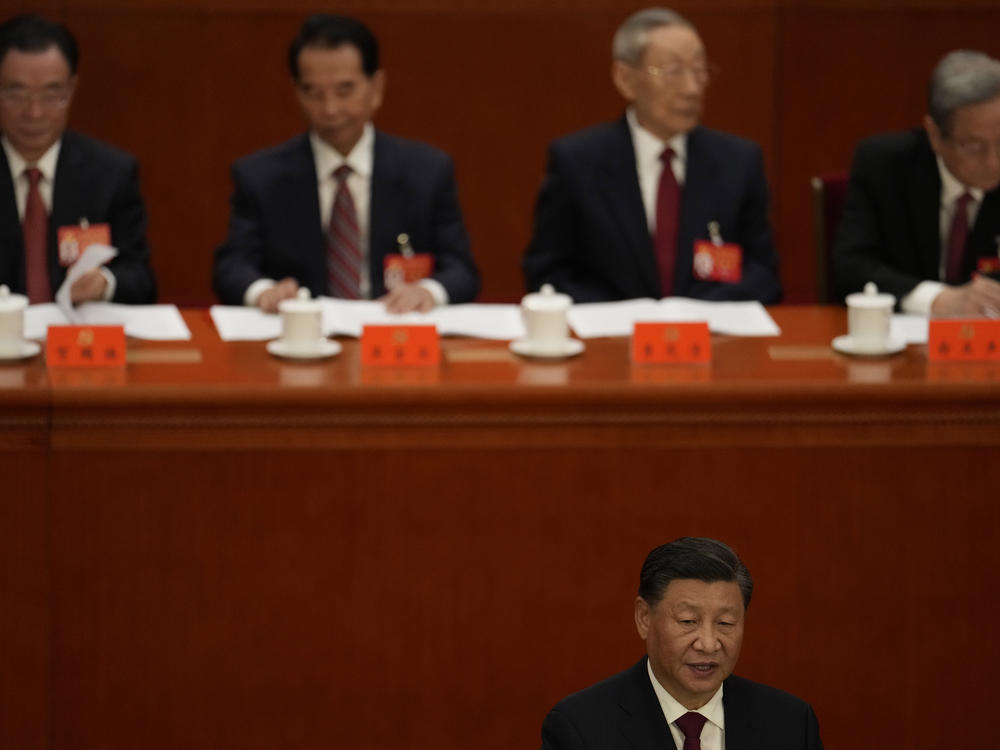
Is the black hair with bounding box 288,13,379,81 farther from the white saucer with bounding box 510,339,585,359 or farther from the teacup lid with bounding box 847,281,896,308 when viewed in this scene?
the teacup lid with bounding box 847,281,896,308

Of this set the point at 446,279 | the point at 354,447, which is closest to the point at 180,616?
the point at 354,447

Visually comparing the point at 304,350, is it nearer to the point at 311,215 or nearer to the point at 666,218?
the point at 311,215

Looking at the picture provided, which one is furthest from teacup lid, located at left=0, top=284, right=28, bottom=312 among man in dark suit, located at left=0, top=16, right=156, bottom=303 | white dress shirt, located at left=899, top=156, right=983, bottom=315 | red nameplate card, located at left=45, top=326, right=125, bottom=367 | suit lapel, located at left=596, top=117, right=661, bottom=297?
white dress shirt, located at left=899, top=156, right=983, bottom=315

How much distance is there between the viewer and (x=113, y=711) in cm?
266

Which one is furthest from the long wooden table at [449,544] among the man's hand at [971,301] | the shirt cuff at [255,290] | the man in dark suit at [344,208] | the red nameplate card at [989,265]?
the man in dark suit at [344,208]

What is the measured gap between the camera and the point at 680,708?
6.20 feet

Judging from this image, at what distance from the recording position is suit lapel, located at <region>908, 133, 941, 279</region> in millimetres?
3568

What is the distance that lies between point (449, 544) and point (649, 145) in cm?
142

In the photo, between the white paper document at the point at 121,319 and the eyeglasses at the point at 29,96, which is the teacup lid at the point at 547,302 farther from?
the eyeglasses at the point at 29,96

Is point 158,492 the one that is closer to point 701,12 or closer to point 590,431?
point 590,431

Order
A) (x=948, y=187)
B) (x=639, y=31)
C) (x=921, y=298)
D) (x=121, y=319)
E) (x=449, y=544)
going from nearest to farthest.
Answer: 1. (x=449, y=544)
2. (x=121, y=319)
3. (x=921, y=298)
4. (x=948, y=187)
5. (x=639, y=31)

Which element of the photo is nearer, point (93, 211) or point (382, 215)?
point (93, 211)

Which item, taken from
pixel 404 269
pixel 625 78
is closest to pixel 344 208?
pixel 404 269

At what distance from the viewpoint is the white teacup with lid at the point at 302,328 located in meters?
2.92
